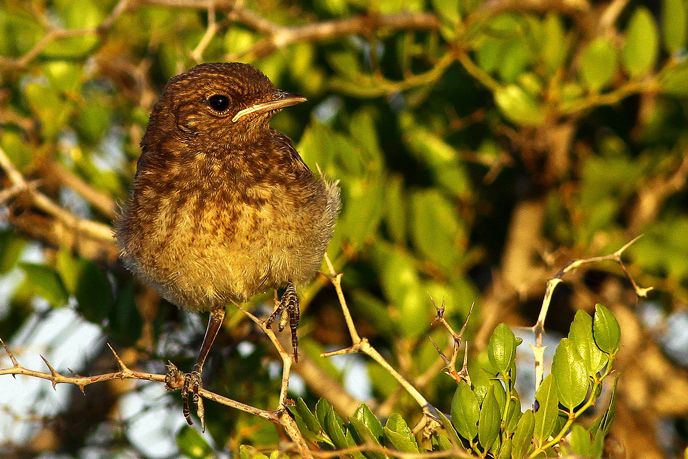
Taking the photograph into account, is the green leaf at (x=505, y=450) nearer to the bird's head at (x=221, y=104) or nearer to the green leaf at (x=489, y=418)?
the green leaf at (x=489, y=418)

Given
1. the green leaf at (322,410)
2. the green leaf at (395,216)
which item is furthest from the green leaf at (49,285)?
the green leaf at (322,410)

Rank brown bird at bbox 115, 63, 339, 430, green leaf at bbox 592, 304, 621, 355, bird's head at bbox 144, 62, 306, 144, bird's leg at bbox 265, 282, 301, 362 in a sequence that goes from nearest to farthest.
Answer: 1. green leaf at bbox 592, 304, 621, 355
2. brown bird at bbox 115, 63, 339, 430
3. bird's leg at bbox 265, 282, 301, 362
4. bird's head at bbox 144, 62, 306, 144

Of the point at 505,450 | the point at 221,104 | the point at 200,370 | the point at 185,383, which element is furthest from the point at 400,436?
the point at 221,104

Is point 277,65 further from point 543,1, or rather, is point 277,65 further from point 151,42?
point 543,1

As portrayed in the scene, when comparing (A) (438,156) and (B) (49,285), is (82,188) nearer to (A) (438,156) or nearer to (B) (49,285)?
(B) (49,285)

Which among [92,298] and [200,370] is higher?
[92,298]

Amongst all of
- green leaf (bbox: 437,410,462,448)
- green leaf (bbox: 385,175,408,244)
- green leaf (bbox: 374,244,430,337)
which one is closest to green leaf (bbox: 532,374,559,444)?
green leaf (bbox: 437,410,462,448)

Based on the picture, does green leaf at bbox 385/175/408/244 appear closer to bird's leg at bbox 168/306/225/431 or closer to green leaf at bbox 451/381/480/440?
bird's leg at bbox 168/306/225/431
